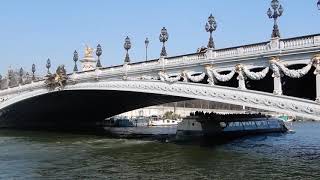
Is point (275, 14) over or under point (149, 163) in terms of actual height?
over

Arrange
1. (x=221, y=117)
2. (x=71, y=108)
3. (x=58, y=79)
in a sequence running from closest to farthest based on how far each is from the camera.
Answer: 1. (x=58, y=79)
2. (x=221, y=117)
3. (x=71, y=108)

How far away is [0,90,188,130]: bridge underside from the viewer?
5684cm

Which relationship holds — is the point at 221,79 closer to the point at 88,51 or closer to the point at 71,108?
the point at 71,108

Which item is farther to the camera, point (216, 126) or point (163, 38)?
point (216, 126)

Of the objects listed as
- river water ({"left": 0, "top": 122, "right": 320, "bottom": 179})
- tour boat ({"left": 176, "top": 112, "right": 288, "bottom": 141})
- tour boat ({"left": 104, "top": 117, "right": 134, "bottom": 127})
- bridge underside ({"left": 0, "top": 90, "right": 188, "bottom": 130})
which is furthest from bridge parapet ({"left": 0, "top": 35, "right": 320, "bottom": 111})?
tour boat ({"left": 104, "top": 117, "right": 134, "bottom": 127})

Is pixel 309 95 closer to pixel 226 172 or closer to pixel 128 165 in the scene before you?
pixel 226 172

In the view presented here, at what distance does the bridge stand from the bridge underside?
12.5 inches

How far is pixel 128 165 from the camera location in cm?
2988

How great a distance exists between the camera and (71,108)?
66.6 metres

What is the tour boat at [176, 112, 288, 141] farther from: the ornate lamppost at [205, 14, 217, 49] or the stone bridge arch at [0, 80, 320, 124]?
the ornate lamppost at [205, 14, 217, 49]

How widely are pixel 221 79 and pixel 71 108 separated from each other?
125 ft

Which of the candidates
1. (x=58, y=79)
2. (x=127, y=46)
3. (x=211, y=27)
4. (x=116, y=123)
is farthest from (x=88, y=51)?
(x=211, y=27)

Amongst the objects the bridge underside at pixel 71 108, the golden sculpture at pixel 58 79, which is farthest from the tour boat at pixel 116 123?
the golden sculpture at pixel 58 79

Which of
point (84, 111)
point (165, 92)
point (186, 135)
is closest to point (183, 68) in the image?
point (165, 92)
